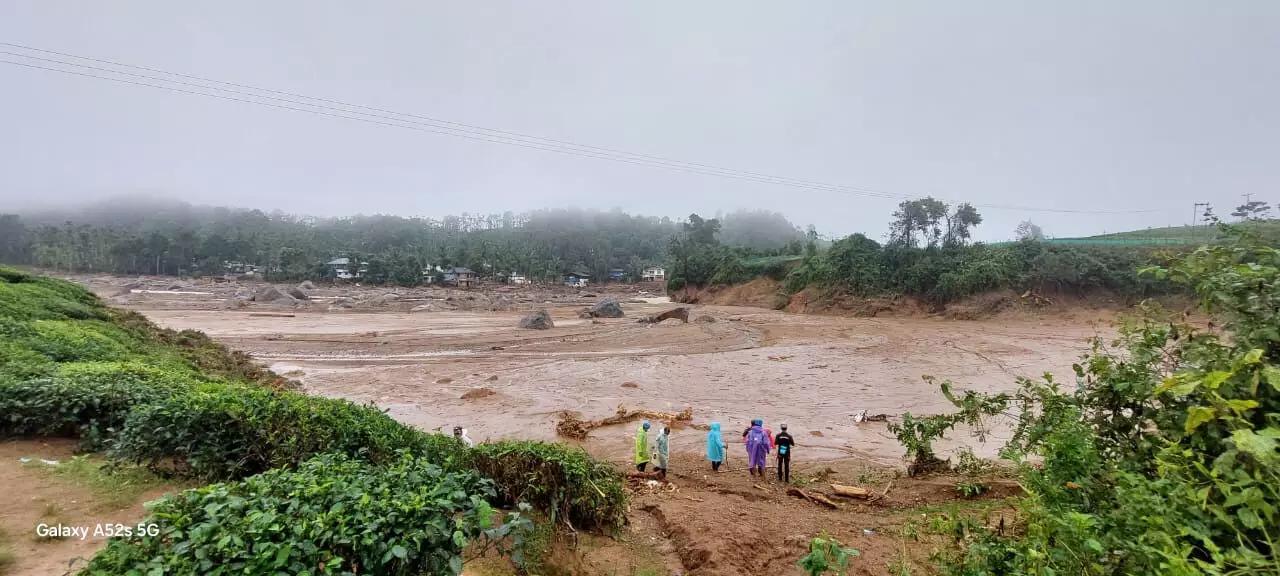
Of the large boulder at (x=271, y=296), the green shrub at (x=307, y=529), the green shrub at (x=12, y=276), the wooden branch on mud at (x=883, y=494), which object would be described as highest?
the green shrub at (x=12, y=276)

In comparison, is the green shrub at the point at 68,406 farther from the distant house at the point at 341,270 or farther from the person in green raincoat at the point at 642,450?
the distant house at the point at 341,270

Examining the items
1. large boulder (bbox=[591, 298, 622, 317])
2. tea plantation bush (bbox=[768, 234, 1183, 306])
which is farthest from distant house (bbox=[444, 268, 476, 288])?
tea plantation bush (bbox=[768, 234, 1183, 306])

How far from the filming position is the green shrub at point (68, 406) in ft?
21.2

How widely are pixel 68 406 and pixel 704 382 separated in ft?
53.0

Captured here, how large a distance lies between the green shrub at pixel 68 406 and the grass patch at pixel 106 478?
2.01 ft

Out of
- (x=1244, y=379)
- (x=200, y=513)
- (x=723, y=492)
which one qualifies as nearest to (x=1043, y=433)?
(x=1244, y=379)

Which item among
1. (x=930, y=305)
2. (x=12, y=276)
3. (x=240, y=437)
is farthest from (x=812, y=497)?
(x=930, y=305)

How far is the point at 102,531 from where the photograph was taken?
460 cm

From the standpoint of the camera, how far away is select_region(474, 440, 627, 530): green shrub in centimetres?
571

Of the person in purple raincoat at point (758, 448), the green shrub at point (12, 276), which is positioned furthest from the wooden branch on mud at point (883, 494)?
the green shrub at point (12, 276)

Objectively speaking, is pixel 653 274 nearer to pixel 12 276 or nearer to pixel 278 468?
pixel 12 276

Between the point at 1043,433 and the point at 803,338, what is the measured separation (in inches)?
1041

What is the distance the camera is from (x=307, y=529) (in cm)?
316

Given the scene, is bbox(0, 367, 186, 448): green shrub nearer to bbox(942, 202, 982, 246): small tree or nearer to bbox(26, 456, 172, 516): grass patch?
bbox(26, 456, 172, 516): grass patch
